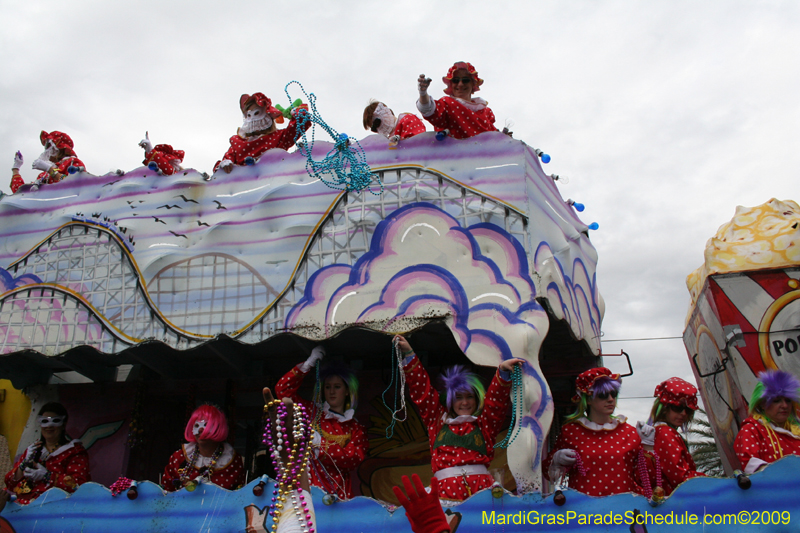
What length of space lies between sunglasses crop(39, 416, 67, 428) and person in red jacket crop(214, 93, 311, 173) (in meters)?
2.54

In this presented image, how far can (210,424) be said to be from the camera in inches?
Answer: 186

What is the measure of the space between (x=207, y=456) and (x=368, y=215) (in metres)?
2.16

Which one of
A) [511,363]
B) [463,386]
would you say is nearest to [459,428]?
[463,386]

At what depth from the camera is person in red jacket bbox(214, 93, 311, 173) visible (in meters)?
5.41

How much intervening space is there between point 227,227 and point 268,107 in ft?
4.24

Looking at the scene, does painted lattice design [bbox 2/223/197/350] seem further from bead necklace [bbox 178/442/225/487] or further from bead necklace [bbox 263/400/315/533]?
bead necklace [bbox 263/400/315/533]

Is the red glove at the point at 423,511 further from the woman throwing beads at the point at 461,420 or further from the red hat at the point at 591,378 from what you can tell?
the red hat at the point at 591,378

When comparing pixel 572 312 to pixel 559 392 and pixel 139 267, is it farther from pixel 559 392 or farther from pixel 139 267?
pixel 139 267

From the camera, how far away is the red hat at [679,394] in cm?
443

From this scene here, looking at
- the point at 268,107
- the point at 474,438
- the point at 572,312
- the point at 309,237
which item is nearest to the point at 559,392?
the point at 572,312

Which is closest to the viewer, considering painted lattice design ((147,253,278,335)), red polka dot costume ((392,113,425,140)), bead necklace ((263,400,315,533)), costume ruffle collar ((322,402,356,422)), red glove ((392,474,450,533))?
red glove ((392,474,450,533))

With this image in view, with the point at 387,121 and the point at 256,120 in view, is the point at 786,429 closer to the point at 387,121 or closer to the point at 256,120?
the point at 387,121

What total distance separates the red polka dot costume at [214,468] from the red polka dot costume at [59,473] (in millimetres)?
779

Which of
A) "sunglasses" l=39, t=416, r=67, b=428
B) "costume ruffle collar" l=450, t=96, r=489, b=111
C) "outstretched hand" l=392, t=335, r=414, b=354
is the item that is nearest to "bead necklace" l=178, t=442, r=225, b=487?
"sunglasses" l=39, t=416, r=67, b=428
